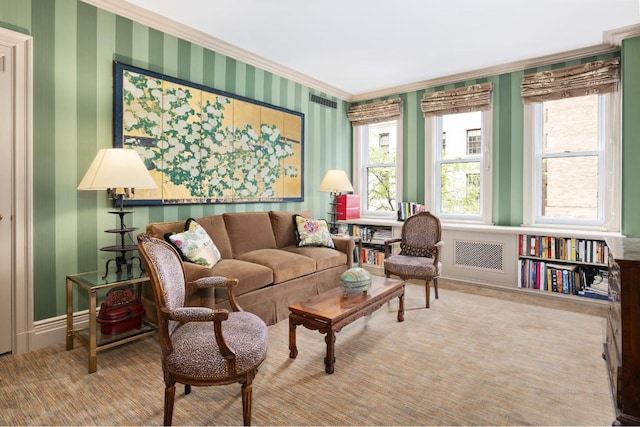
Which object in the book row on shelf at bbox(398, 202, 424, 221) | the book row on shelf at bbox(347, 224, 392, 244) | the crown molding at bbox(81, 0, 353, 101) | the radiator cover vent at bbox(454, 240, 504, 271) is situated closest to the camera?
the crown molding at bbox(81, 0, 353, 101)

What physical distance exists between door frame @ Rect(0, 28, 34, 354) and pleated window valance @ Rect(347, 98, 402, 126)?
416 centimetres

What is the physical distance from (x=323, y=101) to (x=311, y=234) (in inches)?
87.7

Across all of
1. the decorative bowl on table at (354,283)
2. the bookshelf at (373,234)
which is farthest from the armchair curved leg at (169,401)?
the bookshelf at (373,234)

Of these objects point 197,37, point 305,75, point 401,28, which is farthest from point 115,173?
point 305,75

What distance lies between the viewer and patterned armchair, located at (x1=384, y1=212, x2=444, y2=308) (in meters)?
3.63

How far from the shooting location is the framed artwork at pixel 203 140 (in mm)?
3172

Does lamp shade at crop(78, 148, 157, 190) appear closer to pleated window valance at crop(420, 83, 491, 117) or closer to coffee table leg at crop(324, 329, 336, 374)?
coffee table leg at crop(324, 329, 336, 374)

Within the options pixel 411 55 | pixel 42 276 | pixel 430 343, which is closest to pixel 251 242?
pixel 42 276

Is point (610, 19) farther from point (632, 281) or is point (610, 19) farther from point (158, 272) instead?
point (158, 272)

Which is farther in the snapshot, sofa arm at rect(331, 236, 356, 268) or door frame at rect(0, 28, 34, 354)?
sofa arm at rect(331, 236, 356, 268)

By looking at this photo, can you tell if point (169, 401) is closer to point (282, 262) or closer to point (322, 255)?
point (282, 262)

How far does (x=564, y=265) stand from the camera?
13.0ft

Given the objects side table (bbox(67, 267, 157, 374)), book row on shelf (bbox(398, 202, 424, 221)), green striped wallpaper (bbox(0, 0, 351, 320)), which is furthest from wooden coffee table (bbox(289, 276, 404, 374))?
book row on shelf (bbox(398, 202, 424, 221))

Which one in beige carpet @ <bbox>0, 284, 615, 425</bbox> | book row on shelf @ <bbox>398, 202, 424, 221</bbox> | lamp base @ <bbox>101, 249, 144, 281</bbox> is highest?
book row on shelf @ <bbox>398, 202, 424, 221</bbox>
